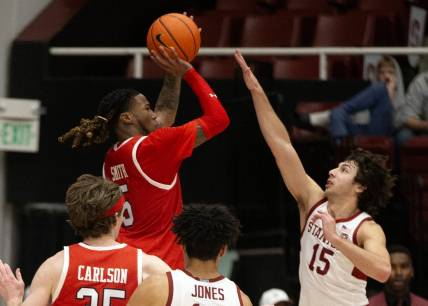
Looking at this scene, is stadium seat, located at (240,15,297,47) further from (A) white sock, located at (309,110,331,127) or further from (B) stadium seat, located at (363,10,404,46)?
(A) white sock, located at (309,110,331,127)

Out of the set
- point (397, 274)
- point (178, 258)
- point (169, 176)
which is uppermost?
point (169, 176)

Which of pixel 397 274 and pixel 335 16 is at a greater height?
pixel 335 16

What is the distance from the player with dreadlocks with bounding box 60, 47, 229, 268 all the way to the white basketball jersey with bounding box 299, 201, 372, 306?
0.73m

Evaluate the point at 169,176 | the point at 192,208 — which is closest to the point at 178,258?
the point at 169,176

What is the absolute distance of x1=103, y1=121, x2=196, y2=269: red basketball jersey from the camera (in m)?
6.98

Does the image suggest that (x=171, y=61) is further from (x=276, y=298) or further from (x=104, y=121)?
(x=276, y=298)

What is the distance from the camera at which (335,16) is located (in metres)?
12.4

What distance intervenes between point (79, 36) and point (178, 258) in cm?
548

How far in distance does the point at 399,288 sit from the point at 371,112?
1664 millimetres

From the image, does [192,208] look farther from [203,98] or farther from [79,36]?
[79,36]

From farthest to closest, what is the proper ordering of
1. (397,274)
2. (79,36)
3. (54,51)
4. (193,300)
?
Answer: (79,36) → (54,51) → (397,274) → (193,300)

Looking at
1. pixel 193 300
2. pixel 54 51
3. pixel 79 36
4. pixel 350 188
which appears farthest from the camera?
pixel 79 36

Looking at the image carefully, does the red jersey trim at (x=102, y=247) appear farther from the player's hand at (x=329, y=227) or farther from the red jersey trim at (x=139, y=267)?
the player's hand at (x=329, y=227)

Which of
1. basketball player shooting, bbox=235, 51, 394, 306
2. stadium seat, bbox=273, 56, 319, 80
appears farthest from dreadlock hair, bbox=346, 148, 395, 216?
stadium seat, bbox=273, 56, 319, 80
